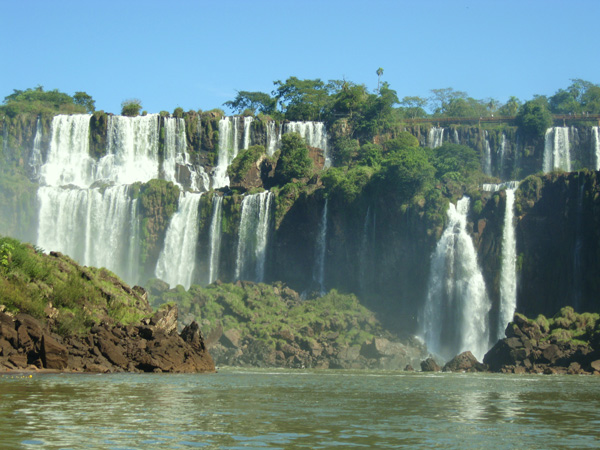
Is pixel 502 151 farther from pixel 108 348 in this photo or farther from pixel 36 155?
pixel 108 348

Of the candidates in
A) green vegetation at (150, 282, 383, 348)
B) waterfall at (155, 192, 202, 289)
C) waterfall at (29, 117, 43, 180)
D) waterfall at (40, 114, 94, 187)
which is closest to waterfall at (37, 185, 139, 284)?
waterfall at (155, 192, 202, 289)

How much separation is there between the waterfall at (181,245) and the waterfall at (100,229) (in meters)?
3.88

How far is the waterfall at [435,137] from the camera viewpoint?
348ft

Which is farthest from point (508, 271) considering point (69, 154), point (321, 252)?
point (69, 154)

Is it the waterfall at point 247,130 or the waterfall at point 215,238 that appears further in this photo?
the waterfall at point 247,130

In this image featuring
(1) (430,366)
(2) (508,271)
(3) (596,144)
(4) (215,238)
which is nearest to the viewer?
(1) (430,366)

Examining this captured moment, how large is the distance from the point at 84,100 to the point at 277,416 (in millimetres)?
113485

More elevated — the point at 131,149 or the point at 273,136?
the point at 273,136

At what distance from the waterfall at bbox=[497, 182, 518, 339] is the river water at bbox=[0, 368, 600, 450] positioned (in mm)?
35914

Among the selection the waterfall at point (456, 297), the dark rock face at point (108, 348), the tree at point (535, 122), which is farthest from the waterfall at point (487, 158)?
the dark rock face at point (108, 348)

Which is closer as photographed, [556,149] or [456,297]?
[456,297]

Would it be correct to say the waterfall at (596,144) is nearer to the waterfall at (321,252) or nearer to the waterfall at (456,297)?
the waterfall at (456,297)

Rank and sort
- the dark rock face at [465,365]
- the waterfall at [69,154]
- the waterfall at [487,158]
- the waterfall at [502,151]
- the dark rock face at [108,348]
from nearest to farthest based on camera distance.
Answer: the dark rock face at [108,348], the dark rock face at [465,365], the waterfall at [502,151], the waterfall at [487,158], the waterfall at [69,154]

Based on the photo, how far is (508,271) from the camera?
73875 mm
